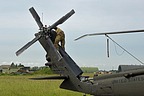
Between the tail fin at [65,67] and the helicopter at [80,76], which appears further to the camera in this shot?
the tail fin at [65,67]

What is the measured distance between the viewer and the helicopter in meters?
13.6

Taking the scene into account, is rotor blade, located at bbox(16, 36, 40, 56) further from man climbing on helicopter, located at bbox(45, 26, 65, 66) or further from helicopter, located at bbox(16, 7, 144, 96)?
man climbing on helicopter, located at bbox(45, 26, 65, 66)

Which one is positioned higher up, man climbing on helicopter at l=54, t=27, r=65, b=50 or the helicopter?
man climbing on helicopter at l=54, t=27, r=65, b=50

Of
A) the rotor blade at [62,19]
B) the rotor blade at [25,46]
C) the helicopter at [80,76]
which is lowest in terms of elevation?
the helicopter at [80,76]

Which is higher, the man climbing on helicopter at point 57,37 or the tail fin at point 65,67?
the man climbing on helicopter at point 57,37

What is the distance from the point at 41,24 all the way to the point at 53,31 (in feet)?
2.55

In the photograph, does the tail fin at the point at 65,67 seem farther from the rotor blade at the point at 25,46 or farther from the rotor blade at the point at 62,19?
the rotor blade at the point at 62,19

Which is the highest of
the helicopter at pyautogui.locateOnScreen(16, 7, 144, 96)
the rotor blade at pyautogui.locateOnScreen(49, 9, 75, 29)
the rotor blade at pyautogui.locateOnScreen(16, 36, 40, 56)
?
the rotor blade at pyautogui.locateOnScreen(49, 9, 75, 29)

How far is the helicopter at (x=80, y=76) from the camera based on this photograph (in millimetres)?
13586

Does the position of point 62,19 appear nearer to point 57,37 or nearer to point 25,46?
point 57,37

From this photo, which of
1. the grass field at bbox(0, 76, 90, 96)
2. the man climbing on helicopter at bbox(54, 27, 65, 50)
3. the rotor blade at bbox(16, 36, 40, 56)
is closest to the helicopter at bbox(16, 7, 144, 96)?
the rotor blade at bbox(16, 36, 40, 56)

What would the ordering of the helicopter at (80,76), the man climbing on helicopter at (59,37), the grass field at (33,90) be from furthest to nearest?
1. the grass field at (33,90)
2. the man climbing on helicopter at (59,37)
3. the helicopter at (80,76)

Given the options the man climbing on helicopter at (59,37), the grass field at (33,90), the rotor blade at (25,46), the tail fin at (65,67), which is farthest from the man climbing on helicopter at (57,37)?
the grass field at (33,90)

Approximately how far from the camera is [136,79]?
13.4 m
